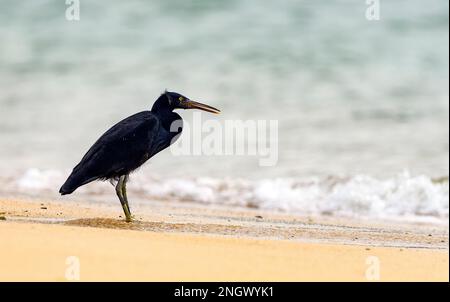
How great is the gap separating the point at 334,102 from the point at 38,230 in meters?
10.3

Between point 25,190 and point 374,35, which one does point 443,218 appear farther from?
point 374,35

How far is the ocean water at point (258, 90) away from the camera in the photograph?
44.6ft

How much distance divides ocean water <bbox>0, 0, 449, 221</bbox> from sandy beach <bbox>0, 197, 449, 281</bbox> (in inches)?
155

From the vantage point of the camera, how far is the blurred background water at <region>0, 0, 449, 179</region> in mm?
15031

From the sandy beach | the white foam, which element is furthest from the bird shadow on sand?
the white foam

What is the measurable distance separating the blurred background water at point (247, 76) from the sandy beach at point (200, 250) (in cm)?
517

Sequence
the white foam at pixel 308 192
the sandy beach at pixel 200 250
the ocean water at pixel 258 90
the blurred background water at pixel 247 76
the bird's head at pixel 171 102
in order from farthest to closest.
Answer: the blurred background water at pixel 247 76 → the ocean water at pixel 258 90 → the white foam at pixel 308 192 → the bird's head at pixel 171 102 → the sandy beach at pixel 200 250

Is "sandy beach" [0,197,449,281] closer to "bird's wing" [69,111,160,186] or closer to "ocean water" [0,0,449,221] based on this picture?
"bird's wing" [69,111,160,186]

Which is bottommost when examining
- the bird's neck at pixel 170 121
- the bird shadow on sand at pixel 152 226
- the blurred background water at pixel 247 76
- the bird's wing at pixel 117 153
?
the bird shadow on sand at pixel 152 226

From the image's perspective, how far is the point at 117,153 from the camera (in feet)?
27.3

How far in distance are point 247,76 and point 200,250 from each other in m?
11.3

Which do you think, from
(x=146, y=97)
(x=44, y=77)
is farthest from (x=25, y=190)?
(x=44, y=77)

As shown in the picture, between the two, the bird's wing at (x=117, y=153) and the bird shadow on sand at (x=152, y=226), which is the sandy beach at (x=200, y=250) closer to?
the bird shadow on sand at (x=152, y=226)

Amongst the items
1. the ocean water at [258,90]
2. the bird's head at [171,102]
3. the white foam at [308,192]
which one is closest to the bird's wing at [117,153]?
the bird's head at [171,102]
